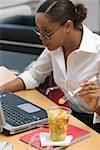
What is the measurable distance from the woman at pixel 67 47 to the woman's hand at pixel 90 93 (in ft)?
0.74

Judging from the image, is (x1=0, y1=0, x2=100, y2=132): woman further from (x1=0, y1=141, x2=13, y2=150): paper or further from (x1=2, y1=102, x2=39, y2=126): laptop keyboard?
(x1=0, y1=141, x2=13, y2=150): paper

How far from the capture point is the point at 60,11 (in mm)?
1882

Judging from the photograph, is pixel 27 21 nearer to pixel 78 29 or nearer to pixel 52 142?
pixel 78 29

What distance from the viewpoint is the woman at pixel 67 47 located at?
1.86 m

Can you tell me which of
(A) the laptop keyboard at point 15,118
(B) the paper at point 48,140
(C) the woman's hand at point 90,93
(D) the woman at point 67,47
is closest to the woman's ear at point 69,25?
(D) the woman at point 67,47

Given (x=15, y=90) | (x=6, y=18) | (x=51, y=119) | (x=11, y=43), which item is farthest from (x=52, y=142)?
(x=6, y=18)

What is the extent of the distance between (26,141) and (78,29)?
0.82m

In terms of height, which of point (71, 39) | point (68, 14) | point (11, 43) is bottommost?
point (11, 43)

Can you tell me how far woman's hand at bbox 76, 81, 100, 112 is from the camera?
1.58m

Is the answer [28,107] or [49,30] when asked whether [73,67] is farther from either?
[28,107]

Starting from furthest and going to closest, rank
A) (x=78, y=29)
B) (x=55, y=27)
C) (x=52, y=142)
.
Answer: (x=78, y=29)
(x=55, y=27)
(x=52, y=142)

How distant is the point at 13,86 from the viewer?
201 centimetres

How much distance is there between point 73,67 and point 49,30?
0.91 ft

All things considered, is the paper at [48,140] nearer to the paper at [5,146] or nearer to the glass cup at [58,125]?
the glass cup at [58,125]
